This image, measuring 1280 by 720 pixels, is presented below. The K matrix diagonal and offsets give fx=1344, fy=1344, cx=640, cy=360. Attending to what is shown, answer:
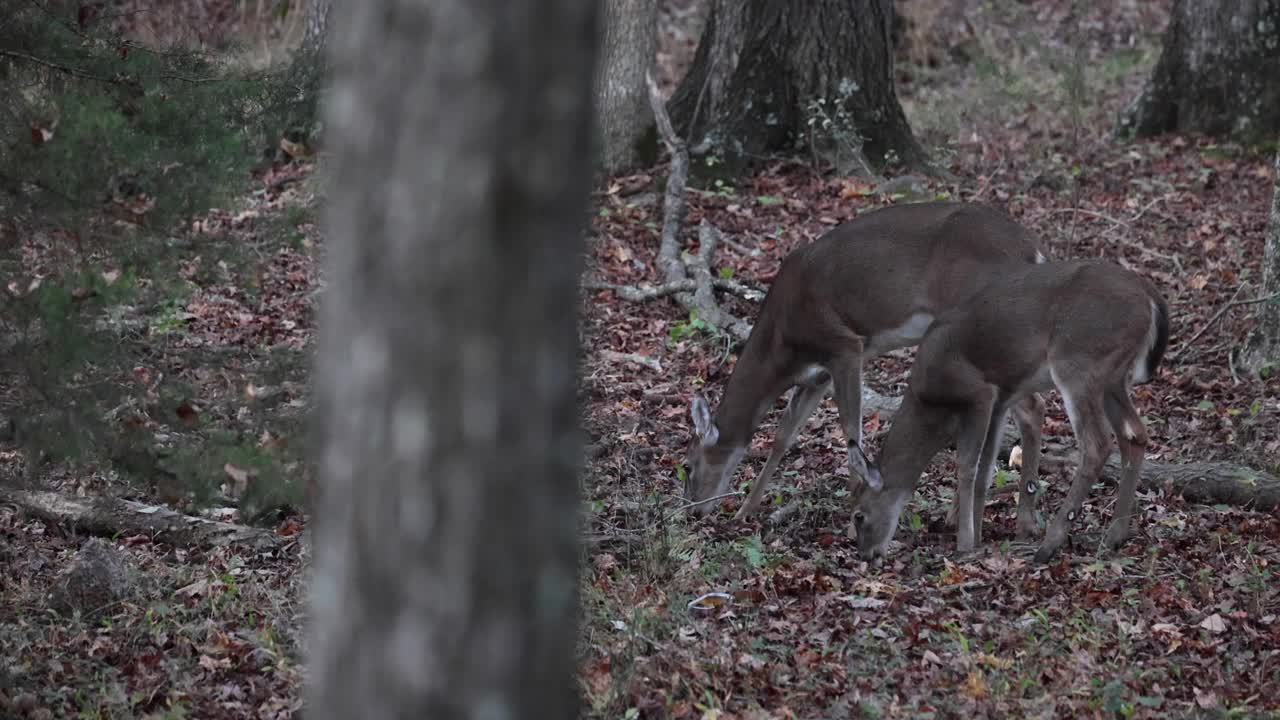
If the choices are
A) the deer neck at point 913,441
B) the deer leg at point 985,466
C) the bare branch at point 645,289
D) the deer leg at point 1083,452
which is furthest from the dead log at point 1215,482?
the bare branch at point 645,289

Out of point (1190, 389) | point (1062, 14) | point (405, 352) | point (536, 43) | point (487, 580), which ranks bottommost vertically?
point (1190, 389)

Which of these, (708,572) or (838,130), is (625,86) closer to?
(838,130)

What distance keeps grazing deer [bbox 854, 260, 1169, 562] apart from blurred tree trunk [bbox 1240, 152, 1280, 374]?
1.99 m

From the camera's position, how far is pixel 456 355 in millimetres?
2406

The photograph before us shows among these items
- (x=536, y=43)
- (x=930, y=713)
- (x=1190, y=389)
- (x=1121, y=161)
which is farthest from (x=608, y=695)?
(x=1121, y=161)

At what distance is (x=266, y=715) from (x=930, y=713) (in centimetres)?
244

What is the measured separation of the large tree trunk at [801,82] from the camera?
501 inches

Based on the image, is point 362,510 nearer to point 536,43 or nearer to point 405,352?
point 405,352

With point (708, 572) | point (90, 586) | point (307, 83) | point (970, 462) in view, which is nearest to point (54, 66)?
point (307, 83)

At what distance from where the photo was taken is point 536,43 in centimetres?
242

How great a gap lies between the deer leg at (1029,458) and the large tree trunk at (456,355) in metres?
5.20

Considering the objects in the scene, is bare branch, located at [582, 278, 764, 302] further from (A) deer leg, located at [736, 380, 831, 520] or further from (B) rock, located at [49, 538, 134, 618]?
(B) rock, located at [49, 538, 134, 618]

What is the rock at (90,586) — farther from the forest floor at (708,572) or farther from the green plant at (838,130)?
the green plant at (838,130)

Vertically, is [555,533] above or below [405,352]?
below
